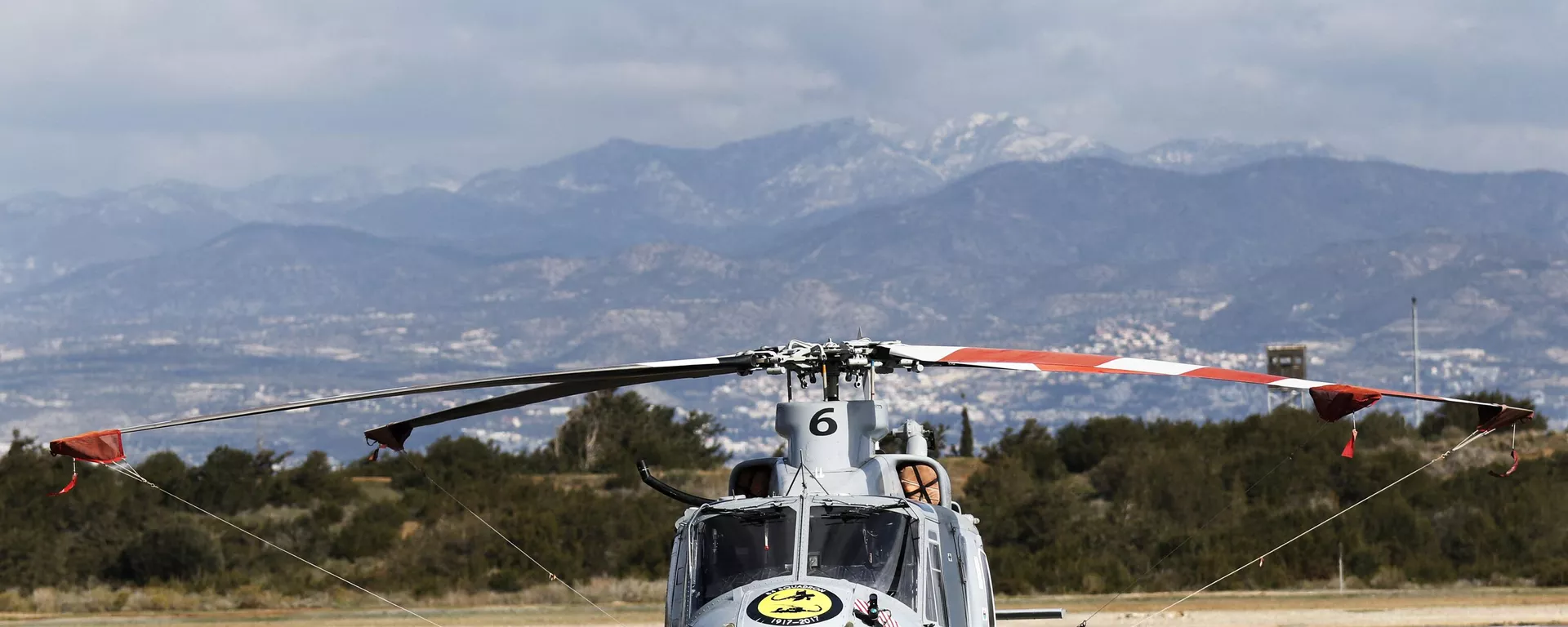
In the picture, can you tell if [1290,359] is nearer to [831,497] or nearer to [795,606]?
[831,497]

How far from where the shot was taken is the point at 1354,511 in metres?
41.4

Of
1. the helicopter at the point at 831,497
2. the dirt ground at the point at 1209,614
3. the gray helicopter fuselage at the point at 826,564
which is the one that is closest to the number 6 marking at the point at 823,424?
the helicopter at the point at 831,497

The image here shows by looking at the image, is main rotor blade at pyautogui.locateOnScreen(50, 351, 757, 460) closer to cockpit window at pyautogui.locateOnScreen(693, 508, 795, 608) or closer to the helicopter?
the helicopter

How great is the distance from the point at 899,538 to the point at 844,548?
1.47ft

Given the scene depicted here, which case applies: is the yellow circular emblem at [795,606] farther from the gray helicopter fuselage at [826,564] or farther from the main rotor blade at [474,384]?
the main rotor blade at [474,384]

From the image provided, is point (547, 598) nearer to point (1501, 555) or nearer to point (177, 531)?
point (177, 531)

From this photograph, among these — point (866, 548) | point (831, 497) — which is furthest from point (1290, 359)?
point (866, 548)

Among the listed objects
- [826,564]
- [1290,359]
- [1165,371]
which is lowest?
[826,564]

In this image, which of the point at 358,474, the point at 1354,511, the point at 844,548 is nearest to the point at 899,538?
the point at 844,548

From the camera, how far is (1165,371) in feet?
49.6

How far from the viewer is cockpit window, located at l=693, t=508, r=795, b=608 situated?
1437 cm

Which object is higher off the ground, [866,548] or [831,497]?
[831,497]

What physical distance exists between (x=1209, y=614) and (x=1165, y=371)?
17.2 meters

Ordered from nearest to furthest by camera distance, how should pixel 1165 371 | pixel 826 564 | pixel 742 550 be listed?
pixel 826 564 → pixel 742 550 → pixel 1165 371
